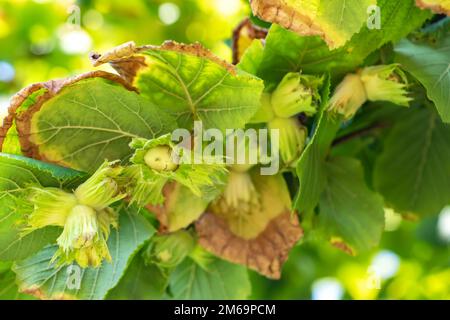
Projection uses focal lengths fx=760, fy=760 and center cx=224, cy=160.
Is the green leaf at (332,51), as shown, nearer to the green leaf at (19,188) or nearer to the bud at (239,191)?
the bud at (239,191)

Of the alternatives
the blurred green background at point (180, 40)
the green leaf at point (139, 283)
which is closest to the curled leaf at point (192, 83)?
A: the green leaf at point (139, 283)

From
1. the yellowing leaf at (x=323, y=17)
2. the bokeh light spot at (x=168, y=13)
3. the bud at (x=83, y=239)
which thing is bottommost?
the bud at (x=83, y=239)

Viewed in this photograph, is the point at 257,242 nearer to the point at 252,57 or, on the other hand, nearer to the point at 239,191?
the point at 239,191

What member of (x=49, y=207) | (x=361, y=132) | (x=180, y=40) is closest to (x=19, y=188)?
(x=49, y=207)

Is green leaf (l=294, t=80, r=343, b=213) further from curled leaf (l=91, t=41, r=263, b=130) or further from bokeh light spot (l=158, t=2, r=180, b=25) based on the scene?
bokeh light spot (l=158, t=2, r=180, b=25)
